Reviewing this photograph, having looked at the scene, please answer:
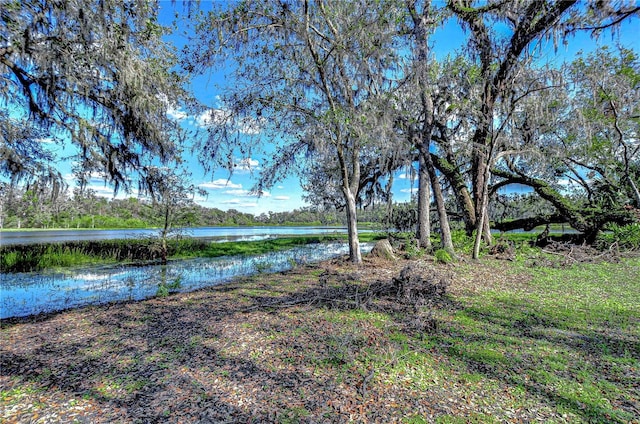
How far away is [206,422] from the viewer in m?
2.35

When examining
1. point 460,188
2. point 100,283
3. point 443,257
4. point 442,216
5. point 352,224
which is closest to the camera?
point 443,257

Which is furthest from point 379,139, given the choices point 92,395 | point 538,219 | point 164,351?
point 538,219

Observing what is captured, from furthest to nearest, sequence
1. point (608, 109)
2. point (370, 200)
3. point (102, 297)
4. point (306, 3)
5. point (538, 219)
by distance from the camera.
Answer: point (370, 200)
point (538, 219)
point (608, 109)
point (102, 297)
point (306, 3)

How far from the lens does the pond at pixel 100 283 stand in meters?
7.26

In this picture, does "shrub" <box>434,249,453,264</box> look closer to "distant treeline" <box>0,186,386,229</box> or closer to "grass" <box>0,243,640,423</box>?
"grass" <box>0,243,640,423</box>

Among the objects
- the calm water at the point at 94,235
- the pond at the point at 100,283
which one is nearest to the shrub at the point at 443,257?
the pond at the point at 100,283

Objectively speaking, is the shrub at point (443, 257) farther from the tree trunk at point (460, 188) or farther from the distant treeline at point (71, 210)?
the distant treeline at point (71, 210)

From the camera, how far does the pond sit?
286 inches

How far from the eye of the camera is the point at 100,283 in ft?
31.3

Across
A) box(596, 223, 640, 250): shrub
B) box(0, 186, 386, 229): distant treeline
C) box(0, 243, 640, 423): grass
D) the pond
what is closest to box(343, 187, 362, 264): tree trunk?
the pond

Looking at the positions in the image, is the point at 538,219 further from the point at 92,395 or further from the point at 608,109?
the point at 92,395

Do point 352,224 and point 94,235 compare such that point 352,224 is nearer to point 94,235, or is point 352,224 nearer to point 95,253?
point 95,253

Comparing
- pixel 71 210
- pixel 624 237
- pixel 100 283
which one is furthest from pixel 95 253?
pixel 624 237

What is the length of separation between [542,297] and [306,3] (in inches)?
326
